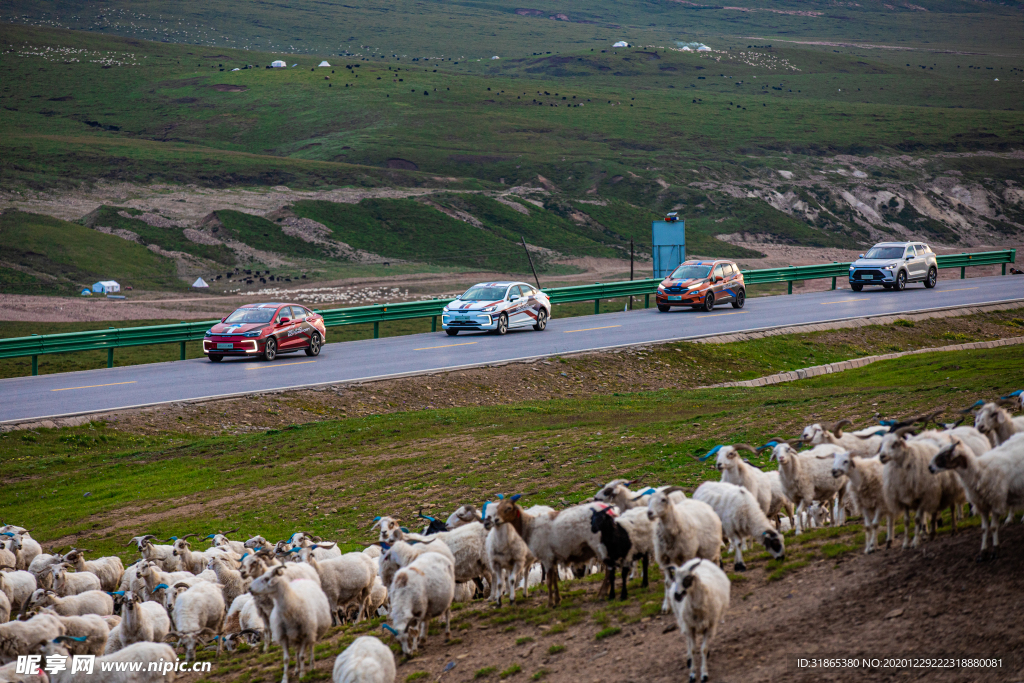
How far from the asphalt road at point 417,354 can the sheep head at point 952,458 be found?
19.6m

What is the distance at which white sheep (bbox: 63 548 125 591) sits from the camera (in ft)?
45.3

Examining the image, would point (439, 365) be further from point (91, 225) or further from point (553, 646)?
point (91, 225)

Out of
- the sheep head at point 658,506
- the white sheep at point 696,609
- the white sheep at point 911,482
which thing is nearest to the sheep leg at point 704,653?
the white sheep at point 696,609

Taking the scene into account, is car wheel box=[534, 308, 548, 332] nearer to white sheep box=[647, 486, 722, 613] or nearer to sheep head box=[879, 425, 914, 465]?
white sheep box=[647, 486, 722, 613]

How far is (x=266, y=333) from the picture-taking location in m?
31.0

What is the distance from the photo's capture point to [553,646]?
9.55 metres

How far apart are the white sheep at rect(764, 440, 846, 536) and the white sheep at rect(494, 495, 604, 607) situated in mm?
2598

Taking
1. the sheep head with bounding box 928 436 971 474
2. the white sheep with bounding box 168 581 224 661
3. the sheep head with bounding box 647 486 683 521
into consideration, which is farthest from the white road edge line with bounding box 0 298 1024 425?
the sheep head with bounding box 928 436 971 474

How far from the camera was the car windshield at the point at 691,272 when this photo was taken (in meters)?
41.4

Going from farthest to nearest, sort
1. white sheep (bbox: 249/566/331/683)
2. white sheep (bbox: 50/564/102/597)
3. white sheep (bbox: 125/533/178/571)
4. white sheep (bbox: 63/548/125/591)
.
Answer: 1. white sheep (bbox: 63/548/125/591)
2. white sheep (bbox: 125/533/178/571)
3. white sheep (bbox: 50/564/102/597)
4. white sheep (bbox: 249/566/331/683)

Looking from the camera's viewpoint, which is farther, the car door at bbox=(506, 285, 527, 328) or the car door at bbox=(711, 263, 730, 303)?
the car door at bbox=(711, 263, 730, 303)

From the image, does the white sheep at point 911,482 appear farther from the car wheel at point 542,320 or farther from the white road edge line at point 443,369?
the car wheel at point 542,320

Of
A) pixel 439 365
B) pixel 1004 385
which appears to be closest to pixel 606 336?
pixel 439 365

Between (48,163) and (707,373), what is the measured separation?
258 ft
